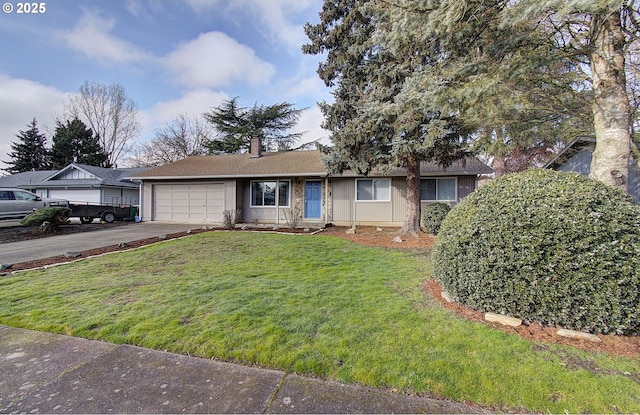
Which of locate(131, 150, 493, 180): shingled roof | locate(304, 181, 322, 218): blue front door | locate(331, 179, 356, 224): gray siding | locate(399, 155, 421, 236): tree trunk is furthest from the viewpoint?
locate(304, 181, 322, 218): blue front door

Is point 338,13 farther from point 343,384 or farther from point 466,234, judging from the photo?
point 343,384

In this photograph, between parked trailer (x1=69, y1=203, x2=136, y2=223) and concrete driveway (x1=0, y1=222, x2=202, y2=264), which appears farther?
parked trailer (x1=69, y1=203, x2=136, y2=223)

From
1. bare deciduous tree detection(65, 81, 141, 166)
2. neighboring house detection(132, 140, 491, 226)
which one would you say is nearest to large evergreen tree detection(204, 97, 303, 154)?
neighboring house detection(132, 140, 491, 226)

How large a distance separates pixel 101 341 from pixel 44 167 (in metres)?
42.8

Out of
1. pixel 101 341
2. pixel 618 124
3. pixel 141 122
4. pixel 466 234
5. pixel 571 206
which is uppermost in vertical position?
pixel 141 122

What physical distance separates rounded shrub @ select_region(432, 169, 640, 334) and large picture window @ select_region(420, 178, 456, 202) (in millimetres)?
9724

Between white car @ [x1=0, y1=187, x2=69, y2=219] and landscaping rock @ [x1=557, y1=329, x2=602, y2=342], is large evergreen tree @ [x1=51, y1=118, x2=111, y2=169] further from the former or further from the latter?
landscaping rock @ [x1=557, y1=329, x2=602, y2=342]

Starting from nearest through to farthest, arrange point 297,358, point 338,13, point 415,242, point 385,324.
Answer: point 297,358, point 385,324, point 415,242, point 338,13

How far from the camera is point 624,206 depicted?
3.01m

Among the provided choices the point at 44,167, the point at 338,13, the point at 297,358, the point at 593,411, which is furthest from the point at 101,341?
the point at 44,167

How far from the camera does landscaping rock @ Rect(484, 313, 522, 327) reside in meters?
3.10

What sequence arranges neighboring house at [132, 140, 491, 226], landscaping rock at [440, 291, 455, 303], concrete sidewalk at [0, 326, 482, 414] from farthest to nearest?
neighboring house at [132, 140, 491, 226] → landscaping rock at [440, 291, 455, 303] → concrete sidewalk at [0, 326, 482, 414]

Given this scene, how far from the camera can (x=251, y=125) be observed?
85.9 feet

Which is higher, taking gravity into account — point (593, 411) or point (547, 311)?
point (547, 311)
